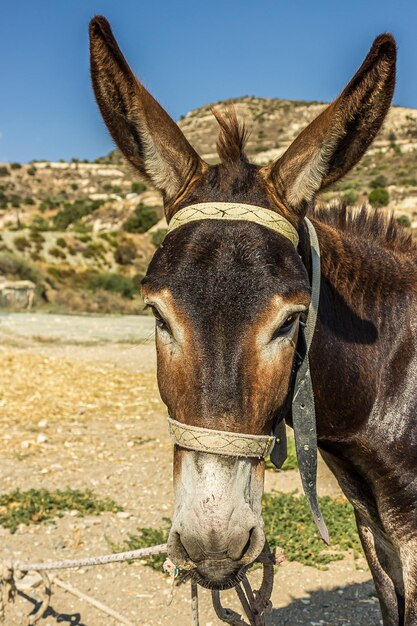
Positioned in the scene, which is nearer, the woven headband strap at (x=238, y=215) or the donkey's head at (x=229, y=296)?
the donkey's head at (x=229, y=296)

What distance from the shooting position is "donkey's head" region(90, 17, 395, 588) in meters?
1.80

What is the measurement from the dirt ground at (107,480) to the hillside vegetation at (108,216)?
10.4ft

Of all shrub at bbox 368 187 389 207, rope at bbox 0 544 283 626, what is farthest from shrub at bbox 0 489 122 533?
shrub at bbox 368 187 389 207

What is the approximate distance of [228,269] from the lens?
1.87 m

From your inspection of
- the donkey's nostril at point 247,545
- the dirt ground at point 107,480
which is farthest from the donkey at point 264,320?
the dirt ground at point 107,480

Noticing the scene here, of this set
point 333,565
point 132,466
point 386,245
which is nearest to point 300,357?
point 386,245

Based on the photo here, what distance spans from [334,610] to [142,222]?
152 ft

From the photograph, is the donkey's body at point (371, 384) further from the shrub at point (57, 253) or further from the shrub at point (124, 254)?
the shrub at point (124, 254)

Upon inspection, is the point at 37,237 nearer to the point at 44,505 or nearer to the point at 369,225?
the point at 44,505

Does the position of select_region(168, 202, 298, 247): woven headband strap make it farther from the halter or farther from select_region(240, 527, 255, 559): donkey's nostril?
select_region(240, 527, 255, 559): donkey's nostril

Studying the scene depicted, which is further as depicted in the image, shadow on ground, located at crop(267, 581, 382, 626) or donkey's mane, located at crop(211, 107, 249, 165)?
shadow on ground, located at crop(267, 581, 382, 626)

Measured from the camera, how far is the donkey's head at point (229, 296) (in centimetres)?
180

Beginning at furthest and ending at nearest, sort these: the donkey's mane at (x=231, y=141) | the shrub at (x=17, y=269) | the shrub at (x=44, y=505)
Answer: the shrub at (x=17, y=269), the shrub at (x=44, y=505), the donkey's mane at (x=231, y=141)

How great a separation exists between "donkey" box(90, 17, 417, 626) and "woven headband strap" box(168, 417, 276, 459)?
0.07ft
